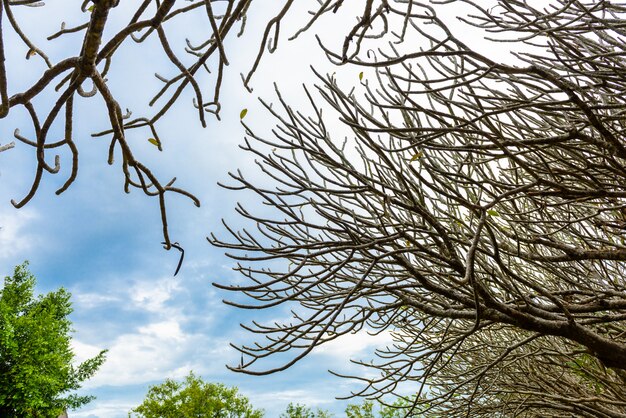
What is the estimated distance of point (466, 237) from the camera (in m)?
2.61

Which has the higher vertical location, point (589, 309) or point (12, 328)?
point (12, 328)

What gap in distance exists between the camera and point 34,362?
14.6m

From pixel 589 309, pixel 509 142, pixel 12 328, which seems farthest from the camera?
pixel 12 328

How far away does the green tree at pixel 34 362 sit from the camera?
555 inches

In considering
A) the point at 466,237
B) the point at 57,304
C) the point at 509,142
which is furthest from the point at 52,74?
the point at 57,304

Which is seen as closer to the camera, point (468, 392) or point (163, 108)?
point (163, 108)

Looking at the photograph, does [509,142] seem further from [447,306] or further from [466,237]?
[447,306]

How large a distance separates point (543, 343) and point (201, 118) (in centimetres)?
403

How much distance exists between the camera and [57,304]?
17.3 m

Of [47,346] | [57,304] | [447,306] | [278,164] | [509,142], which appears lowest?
[447,306]

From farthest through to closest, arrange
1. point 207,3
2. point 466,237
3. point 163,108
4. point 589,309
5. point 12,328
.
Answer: point 12,328, point 466,237, point 589,309, point 163,108, point 207,3

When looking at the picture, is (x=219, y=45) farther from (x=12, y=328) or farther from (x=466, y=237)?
(x=12, y=328)

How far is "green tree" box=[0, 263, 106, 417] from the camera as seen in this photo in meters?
14.1

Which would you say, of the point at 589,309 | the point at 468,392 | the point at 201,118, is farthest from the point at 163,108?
the point at 468,392
